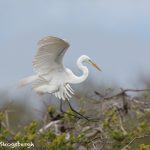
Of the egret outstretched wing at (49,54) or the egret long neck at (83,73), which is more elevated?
the egret outstretched wing at (49,54)

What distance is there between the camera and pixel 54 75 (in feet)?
24.7

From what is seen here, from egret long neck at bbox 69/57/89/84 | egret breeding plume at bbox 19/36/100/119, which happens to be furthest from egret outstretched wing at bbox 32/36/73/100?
egret long neck at bbox 69/57/89/84

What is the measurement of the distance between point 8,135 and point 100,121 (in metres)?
1.20

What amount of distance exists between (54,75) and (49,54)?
0.43 metres

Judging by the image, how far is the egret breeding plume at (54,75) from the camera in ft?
23.8

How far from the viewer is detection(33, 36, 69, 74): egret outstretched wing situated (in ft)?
22.7

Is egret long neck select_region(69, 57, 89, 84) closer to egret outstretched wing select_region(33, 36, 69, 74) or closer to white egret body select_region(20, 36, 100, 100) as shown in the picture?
white egret body select_region(20, 36, 100, 100)

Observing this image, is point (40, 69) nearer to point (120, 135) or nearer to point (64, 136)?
point (64, 136)

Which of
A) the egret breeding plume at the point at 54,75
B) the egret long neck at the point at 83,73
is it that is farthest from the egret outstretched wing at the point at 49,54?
the egret long neck at the point at 83,73

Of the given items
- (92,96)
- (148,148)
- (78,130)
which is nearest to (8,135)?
(78,130)

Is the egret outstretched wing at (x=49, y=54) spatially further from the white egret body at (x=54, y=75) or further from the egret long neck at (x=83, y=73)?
the egret long neck at (x=83, y=73)

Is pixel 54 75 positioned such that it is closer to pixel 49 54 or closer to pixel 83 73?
pixel 83 73

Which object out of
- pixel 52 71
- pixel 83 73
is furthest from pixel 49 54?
pixel 83 73

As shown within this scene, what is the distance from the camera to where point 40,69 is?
7398 mm
